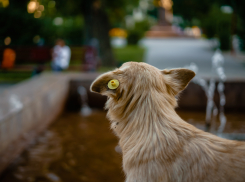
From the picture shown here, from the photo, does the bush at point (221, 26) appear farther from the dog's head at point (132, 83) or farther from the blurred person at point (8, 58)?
the dog's head at point (132, 83)

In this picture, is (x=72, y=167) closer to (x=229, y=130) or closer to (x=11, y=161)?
(x=11, y=161)

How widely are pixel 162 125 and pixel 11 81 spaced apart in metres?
12.6

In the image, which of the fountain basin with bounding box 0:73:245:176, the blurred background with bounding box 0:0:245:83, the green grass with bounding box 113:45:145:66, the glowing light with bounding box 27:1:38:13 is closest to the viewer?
the fountain basin with bounding box 0:73:245:176

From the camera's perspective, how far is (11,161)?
4.90 m

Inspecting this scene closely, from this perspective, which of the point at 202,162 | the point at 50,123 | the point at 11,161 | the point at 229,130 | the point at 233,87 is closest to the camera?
the point at 202,162

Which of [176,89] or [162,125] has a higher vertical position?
[176,89]

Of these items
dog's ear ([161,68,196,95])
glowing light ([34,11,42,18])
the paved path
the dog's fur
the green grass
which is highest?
glowing light ([34,11,42,18])

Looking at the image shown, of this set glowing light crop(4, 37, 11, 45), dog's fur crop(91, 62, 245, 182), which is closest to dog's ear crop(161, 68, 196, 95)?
dog's fur crop(91, 62, 245, 182)

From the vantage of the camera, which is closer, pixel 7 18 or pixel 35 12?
pixel 7 18

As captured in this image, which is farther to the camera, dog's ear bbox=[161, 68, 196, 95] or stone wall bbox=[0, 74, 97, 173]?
stone wall bbox=[0, 74, 97, 173]

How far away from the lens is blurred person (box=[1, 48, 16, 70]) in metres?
Answer: 13.6

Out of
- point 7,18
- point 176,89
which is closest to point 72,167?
point 176,89

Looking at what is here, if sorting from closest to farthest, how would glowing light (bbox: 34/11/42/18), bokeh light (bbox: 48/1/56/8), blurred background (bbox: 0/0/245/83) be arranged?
blurred background (bbox: 0/0/245/83), bokeh light (bbox: 48/1/56/8), glowing light (bbox: 34/11/42/18)

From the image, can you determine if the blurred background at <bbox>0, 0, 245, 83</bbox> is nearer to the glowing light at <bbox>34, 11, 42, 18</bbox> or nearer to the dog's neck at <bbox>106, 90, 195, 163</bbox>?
the glowing light at <bbox>34, 11, 42, 18</bbox>
